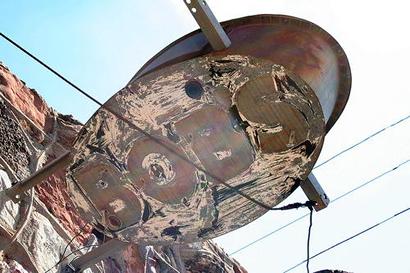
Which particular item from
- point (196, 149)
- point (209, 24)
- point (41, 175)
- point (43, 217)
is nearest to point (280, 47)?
point (209, 24)

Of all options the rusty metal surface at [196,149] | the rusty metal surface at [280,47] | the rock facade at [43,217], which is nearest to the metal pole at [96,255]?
the rock facade at [43,217]

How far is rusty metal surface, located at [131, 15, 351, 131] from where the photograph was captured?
4.22 meters

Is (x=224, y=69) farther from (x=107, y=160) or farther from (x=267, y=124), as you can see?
(x=107, y=160)

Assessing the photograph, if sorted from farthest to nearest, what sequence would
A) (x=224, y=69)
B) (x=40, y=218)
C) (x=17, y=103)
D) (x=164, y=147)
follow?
(x=17, y=103) < (x=40, y=218) < (x=164, y=147) < (x=224, y=69)

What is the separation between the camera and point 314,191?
505 cm

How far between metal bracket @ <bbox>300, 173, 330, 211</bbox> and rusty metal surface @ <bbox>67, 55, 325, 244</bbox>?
0.17 m

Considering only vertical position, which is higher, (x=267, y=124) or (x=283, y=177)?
(x=267, y=124)

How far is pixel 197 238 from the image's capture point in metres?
5.20

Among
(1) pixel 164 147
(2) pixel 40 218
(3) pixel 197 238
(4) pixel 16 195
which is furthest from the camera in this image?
(2) pixel 40 218

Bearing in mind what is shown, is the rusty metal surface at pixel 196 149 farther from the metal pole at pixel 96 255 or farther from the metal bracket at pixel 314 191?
the metal pole at pixel 96 255

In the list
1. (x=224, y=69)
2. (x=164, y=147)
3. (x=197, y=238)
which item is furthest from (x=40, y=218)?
(x=224, y=69)

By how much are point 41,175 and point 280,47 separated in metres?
2.13

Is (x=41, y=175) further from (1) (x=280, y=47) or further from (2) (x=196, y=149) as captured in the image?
(1) (x=280, y=47)

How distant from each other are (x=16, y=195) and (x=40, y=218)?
6.00 feet
